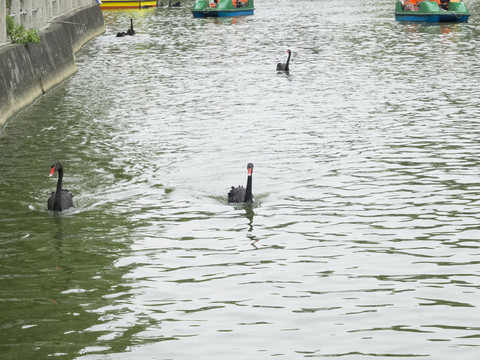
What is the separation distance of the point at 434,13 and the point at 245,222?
45.7 meters

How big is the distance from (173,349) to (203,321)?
2.87 feet

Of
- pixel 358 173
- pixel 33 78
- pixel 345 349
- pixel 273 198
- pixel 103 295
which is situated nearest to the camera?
pixel 345 349

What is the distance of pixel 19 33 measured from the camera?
27.2 meters

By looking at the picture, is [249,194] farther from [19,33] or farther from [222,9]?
[222,9]

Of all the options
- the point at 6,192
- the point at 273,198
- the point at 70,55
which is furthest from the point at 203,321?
the point at 70,55

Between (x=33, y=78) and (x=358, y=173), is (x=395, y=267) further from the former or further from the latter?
(x=33, y=78)

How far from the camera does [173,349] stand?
1058cm

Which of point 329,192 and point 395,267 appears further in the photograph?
point 329,192

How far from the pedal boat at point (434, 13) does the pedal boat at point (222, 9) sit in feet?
38.1

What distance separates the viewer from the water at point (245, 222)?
1109 centimetres

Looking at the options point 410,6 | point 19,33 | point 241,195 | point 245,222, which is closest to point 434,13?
point 410,6

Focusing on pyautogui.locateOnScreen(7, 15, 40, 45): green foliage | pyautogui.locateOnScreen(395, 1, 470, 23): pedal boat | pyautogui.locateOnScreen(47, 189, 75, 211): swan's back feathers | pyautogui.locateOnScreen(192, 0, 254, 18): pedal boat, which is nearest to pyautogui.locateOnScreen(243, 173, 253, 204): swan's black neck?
pyautogui.locateOnScreen(47, 189, 75, 211): swan's back feathers

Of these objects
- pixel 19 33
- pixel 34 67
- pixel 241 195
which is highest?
pixel 19 33

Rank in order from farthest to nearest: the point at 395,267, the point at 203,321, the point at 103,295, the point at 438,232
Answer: the point at 438,232, the point at 395,267, the point at 103,295, the point at 203,321
